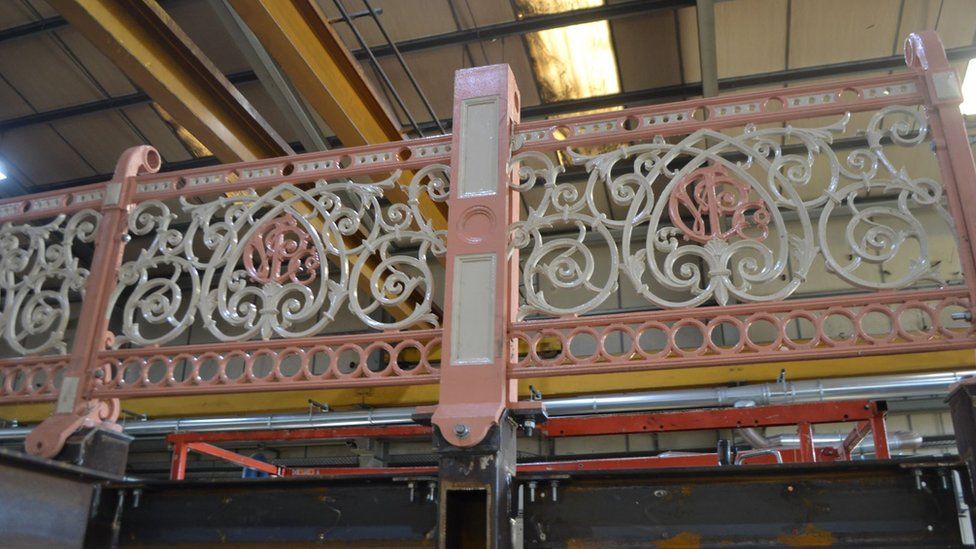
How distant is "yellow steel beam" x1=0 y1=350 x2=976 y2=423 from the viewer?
32.6ft

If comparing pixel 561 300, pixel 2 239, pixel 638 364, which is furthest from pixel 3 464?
pixel 561 300

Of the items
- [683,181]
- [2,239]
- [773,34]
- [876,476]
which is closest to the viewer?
[876,476]

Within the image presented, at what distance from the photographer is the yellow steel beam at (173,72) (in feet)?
22.0

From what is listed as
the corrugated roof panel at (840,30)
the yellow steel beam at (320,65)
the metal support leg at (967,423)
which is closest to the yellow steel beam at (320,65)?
the yellow steel beam at (320,65)

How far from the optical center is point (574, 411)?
10.6m

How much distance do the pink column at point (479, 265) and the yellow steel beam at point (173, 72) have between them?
3.79m

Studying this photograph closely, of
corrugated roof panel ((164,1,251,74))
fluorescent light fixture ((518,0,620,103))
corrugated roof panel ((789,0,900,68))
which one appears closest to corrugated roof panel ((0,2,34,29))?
corrugated roof panel ((164,1,251,74))

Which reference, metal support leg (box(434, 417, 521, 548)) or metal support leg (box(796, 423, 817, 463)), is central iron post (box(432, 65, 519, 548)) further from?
metal support leg (box(796, 423, 817, 463))

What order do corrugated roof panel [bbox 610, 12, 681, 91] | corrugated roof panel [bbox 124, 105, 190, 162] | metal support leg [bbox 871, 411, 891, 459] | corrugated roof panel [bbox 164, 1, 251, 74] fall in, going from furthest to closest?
corrugated roof panel [bbox 124, 105, 190, 162]
corrugated roof panel [bbox 164, 1, 251, 74]
corrugated roof panel [bbox 610, 12, 681, 91]
metal support leg [bbox 871, 411, 891, 459]

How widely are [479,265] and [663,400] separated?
7.21m

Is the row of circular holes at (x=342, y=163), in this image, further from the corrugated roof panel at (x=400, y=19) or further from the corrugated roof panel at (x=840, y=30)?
the corrugated roof panel at (x=840, y=30)

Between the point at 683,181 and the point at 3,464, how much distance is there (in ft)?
11.1

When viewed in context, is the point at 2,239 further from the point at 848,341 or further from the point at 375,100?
the point at 848,341

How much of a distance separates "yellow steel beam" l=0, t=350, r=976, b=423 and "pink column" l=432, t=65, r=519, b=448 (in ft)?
18.2
